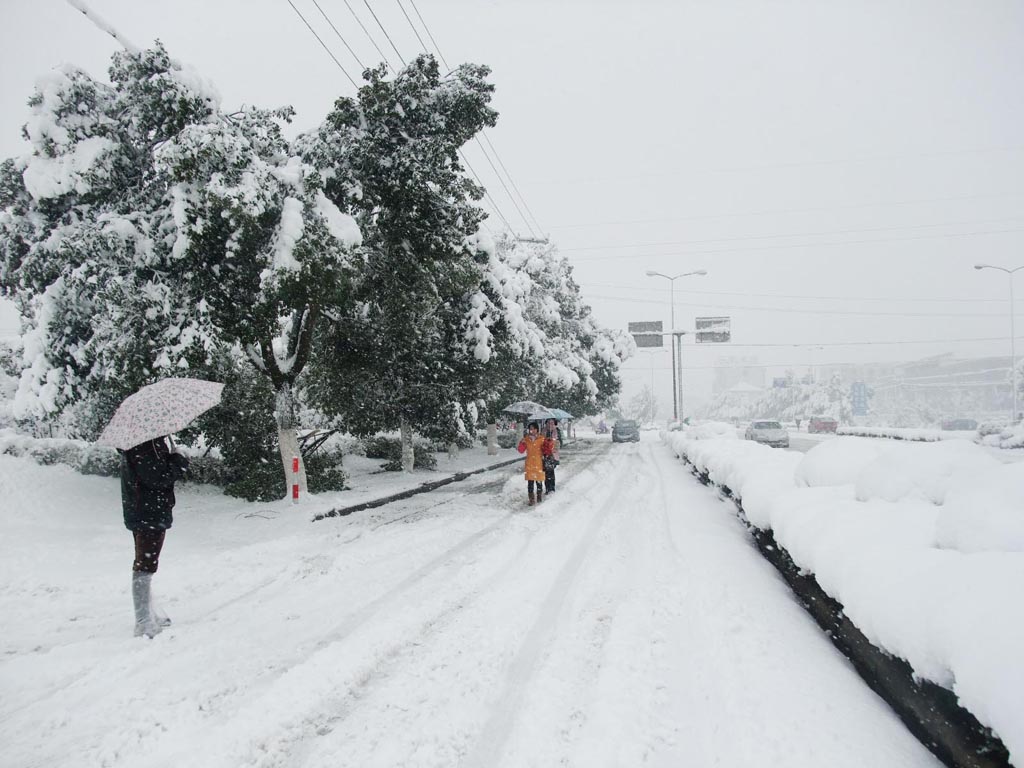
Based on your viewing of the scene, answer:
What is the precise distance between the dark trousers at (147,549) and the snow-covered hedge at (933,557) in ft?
17.7

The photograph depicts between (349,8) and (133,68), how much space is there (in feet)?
11.6

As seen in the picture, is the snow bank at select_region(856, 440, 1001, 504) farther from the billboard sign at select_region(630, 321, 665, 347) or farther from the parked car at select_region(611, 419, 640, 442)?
the parked car at select_region(611, 419, 640, 442)

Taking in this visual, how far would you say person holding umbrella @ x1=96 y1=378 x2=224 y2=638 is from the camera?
4.82 metres

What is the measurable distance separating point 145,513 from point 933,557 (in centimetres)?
581

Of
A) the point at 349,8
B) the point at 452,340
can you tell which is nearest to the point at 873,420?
the point at 452,340

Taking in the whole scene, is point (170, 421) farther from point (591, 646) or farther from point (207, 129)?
point (207, 129)

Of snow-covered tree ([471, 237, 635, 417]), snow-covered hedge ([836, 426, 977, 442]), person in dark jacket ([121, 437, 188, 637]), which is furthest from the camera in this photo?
snow-covered hedge ([836, 426, 977, 442])

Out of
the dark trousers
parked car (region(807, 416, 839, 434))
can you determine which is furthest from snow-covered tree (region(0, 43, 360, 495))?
parked car (region(807, 416, 839, 434))

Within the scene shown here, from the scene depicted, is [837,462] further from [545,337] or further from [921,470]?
[545,337]

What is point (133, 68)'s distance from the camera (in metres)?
8.62

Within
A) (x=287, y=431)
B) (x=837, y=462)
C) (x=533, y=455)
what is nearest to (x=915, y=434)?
(x=533, y=455)

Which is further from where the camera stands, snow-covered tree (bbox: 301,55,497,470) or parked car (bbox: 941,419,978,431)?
parked car (bbox: 941,419,978,431)

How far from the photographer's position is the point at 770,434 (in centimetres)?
2853

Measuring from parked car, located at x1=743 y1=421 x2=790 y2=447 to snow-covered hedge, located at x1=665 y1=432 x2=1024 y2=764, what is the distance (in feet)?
78.6
